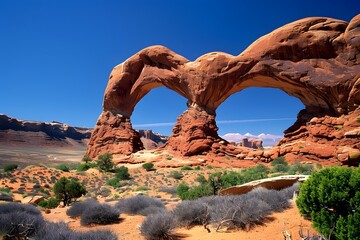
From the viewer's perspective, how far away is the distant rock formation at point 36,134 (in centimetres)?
8975

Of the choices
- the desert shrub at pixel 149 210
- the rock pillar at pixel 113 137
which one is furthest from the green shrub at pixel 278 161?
the rock pillar at pixel 113 137

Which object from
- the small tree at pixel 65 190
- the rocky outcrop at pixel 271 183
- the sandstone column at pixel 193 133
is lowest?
the small tree at pixel 65 190

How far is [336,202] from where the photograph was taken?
4.83 meters

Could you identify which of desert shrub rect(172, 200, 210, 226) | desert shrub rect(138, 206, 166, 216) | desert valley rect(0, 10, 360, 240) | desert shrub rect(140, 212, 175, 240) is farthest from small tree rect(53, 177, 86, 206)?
desert shrub rect(140, 212, 175, 240)

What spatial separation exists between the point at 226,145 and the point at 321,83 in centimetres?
1167

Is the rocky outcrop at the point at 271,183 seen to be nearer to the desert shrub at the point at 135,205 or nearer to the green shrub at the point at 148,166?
the desert shrub at the point at 135,205

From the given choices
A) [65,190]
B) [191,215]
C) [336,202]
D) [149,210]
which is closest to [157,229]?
[191,215]

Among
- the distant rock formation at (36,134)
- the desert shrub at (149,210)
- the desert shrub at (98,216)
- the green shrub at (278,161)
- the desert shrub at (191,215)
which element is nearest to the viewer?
the desert shrub at (191,215)

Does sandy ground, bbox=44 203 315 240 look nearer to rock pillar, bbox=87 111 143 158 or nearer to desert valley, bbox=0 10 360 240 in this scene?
desert valley, bbox=0 10 360 240

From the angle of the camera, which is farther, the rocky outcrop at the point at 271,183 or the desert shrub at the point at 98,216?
→ the rocky outcrop at the point at 271,183

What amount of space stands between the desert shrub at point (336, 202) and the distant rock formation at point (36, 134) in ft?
328

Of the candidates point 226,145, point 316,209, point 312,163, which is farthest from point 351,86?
point 316,209

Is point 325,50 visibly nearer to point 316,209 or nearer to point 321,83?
point 321,83

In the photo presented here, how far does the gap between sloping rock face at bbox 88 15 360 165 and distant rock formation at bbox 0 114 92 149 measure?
6892cm
